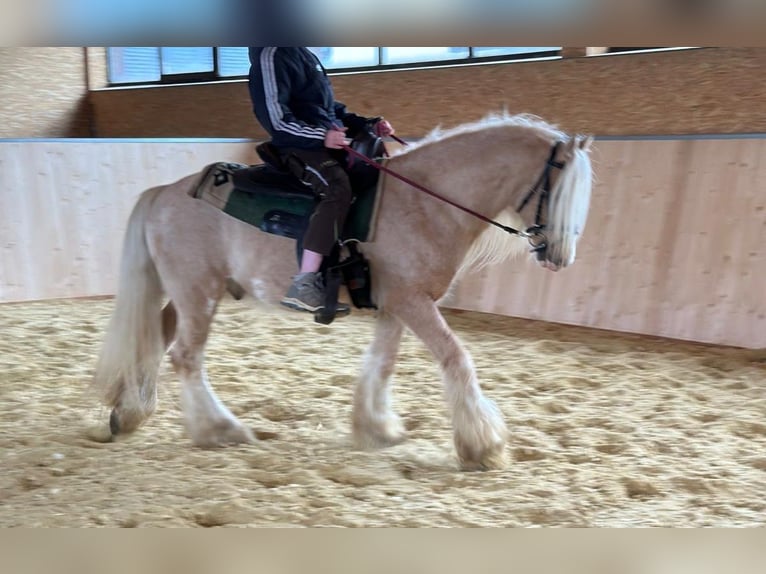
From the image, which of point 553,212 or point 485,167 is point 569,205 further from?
point 485,167

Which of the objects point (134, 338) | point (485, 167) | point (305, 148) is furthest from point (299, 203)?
point (134, 338)

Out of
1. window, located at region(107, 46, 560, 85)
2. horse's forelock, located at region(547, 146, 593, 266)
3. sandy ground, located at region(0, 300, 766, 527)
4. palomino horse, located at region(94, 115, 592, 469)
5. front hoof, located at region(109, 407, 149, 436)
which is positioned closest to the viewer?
sandy ground, located at region(0, 300, 766, 527)

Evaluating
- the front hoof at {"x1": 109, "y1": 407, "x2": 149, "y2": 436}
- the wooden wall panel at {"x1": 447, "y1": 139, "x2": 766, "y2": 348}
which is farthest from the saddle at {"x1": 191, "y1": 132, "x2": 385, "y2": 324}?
the wooden wall panel at {"x1": 447, "y1": 139, "x2": 766, "y2": 348}

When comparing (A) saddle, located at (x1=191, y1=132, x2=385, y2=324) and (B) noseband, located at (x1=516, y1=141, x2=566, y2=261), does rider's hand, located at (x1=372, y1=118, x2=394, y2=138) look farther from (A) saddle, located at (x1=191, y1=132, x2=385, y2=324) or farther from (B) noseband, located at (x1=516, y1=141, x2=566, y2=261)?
(B) noseband, located at (x1=516, y1=141, x2=566, y2=261)

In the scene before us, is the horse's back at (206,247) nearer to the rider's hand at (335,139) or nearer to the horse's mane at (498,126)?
the rider's hand at (335,139)

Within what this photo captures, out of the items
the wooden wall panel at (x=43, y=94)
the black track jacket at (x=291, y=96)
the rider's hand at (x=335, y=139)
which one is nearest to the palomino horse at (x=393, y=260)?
the rider's hand at (x=335, y=139)

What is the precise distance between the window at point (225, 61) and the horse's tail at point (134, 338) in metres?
4.41

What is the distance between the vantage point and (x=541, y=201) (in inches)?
110

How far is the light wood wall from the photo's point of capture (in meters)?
4.91

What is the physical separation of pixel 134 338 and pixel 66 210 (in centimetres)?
375

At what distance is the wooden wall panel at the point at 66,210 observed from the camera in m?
6.20

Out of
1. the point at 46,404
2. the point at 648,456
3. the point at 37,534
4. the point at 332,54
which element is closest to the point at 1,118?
the point at 332,54

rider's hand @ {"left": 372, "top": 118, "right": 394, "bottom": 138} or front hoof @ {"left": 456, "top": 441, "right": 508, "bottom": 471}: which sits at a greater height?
rider's hand @ {"left": 372, "top": 118, "right": 394, "bottom": 138}

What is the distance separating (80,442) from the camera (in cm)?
325
